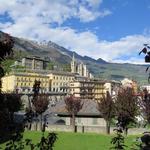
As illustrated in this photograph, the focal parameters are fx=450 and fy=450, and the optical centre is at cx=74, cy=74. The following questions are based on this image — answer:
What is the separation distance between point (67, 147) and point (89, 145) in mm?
2322

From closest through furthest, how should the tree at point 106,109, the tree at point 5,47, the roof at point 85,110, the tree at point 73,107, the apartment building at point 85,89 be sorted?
1. the tree at point 5,47
2. the tree at point 106,109
3. the tree at point 73,107
4. the roof at point 85,110
5. the apartment building at point 85,89

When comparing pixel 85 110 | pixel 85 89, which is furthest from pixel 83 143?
pixel 85 89

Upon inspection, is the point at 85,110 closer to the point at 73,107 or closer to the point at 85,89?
the point at 73,107

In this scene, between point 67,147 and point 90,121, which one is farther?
point 90,121

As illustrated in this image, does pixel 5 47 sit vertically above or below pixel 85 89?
below

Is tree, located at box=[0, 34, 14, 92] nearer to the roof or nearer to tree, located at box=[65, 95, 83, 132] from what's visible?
tree, located at box=[65, 95, 83, 132]

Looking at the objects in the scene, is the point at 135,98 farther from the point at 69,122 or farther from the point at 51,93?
the point at 51,93

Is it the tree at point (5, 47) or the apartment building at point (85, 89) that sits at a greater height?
the apartment building at point (85, 89)

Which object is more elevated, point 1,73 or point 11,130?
point 1,73

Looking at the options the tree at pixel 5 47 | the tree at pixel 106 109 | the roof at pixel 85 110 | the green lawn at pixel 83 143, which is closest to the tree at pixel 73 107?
the roof at pixel 85 110

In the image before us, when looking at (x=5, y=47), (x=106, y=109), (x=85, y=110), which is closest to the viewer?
(x=5, y=47)

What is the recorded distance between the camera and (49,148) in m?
10.2

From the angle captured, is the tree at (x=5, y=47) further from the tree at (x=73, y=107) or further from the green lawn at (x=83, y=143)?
the tree at (x=73, y=107)

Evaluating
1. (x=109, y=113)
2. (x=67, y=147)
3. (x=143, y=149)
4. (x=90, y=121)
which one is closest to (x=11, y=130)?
(x=143, y=149)
